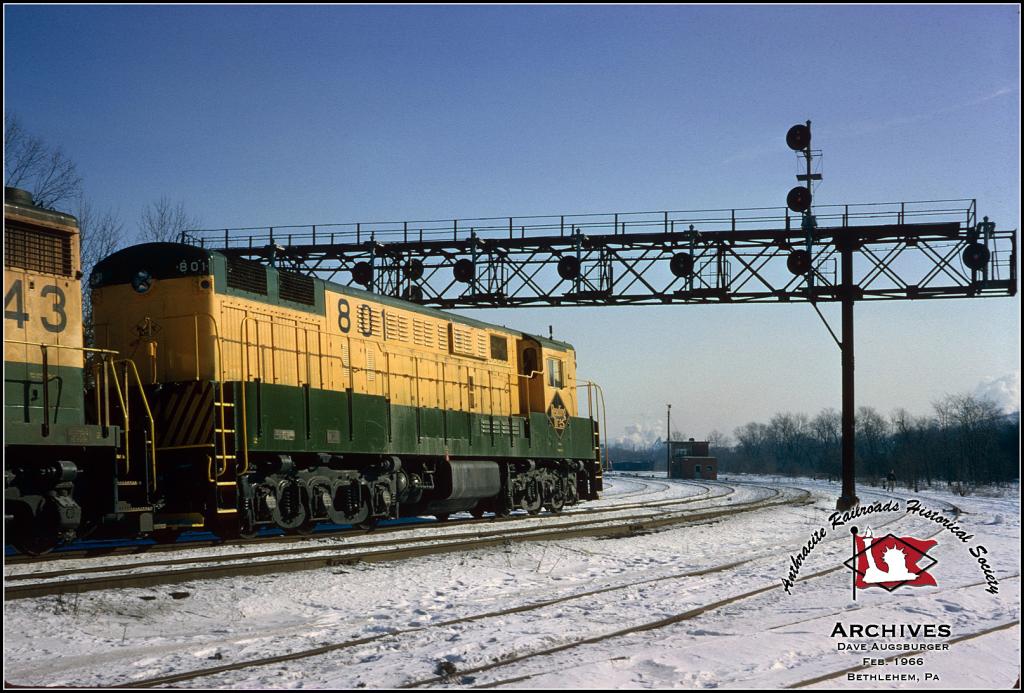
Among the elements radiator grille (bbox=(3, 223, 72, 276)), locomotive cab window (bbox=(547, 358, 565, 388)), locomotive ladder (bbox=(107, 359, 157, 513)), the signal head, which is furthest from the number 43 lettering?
the signal head

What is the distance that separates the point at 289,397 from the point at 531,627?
7441mm

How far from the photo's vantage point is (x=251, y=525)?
1476 centimetres

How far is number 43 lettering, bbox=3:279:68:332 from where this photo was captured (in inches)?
442

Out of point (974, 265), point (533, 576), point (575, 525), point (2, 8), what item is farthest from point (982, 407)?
point (2, 8)

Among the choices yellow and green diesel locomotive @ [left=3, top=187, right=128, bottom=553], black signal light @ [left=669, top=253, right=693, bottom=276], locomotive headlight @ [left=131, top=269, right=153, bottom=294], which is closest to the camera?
yellow and green diesel locomotive @ [left=3, top=187, right=128, bottom=553]

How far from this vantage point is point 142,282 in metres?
15.0

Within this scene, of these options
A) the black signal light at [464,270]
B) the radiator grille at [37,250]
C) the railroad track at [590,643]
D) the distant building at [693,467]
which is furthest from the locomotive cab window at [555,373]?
the distant building at [693,467]

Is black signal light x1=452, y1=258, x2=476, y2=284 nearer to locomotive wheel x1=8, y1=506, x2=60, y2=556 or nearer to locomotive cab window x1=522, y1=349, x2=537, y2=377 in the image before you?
locomotive cab window x1=522, y1=349, x2=537, y2=377

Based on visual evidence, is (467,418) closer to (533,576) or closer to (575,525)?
(575,525)

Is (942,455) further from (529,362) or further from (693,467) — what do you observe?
(529,362)

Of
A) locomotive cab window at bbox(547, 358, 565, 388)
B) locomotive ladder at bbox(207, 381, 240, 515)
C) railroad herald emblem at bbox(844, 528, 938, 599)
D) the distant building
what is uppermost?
locomotive cab window at bbox(547, 358, 565, 388)

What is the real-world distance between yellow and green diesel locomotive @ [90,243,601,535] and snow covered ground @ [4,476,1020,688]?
3006mm

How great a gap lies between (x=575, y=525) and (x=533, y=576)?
6.50m

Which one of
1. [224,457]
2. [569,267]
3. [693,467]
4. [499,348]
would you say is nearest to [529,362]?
[499,348]
